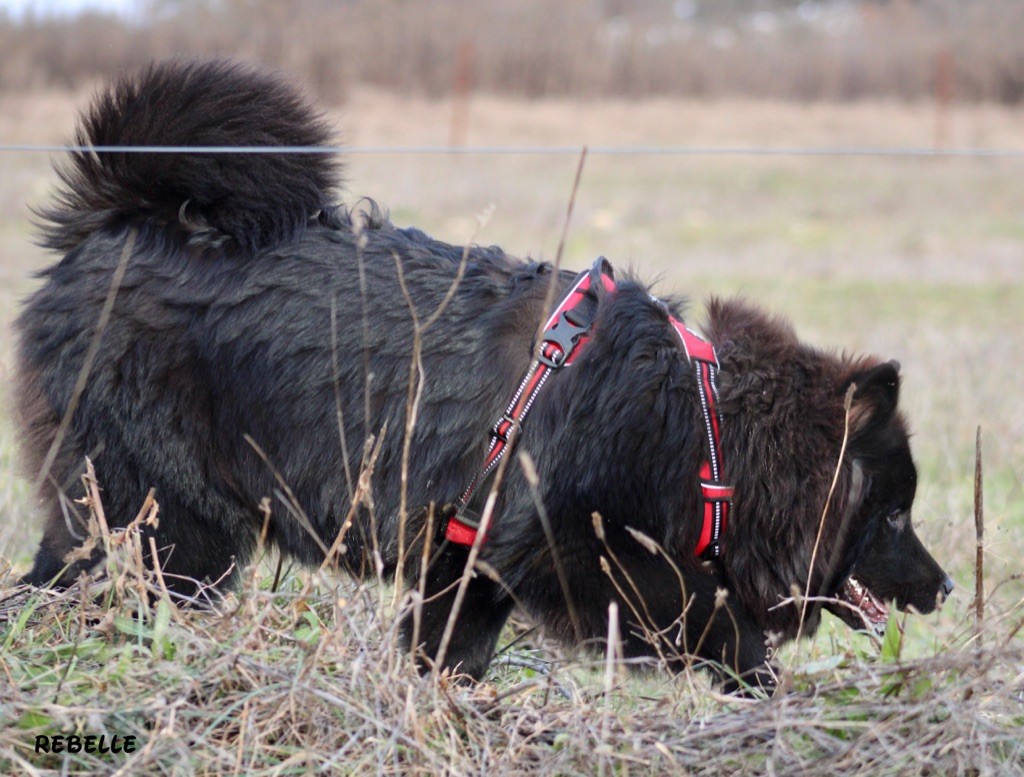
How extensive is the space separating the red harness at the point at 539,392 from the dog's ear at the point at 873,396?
381 mm

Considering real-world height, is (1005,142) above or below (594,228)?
above

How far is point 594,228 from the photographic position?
46.1 feet

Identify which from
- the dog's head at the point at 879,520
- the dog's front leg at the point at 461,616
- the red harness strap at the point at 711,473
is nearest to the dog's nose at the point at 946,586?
the dog's head at the point at 879,520

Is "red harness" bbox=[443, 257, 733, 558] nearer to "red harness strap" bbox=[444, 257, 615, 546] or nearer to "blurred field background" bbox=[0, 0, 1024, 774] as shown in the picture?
"red harness strap" bbox=[444, 257, 615, 546]

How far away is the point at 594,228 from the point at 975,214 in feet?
20.7

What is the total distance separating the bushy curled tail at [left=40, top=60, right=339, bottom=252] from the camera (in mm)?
2988

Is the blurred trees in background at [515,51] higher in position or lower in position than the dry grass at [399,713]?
higher

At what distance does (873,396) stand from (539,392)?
35.2 inches

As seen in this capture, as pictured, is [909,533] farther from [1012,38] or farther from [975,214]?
[1012,38]

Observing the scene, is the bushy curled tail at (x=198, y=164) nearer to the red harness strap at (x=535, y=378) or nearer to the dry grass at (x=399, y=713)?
the red harness strap at (x=535, y=378)

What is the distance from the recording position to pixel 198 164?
9.80 ft

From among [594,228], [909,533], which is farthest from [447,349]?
[594,228]

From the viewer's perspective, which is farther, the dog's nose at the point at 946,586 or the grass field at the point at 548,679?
the dog's nose at the point at 946,586

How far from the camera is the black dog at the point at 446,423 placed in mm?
2758
